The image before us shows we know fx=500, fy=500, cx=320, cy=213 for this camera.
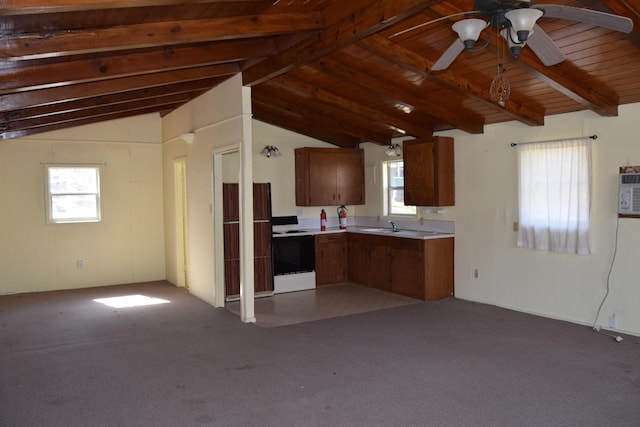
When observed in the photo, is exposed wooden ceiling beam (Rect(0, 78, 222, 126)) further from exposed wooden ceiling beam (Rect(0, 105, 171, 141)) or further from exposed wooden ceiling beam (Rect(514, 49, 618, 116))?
exposed wooden ceiling beam (Rect(514, 49, 618, 116))

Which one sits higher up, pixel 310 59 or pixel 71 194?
pixel 310 59

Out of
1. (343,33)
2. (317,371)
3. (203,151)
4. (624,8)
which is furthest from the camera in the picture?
(203,151)

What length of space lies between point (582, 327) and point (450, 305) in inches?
59.9

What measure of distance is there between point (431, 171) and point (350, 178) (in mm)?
1790

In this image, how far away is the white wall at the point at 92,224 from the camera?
23.6 feet

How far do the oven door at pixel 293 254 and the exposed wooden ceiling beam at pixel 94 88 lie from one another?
2.67 m

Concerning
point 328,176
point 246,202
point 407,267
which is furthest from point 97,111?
point 407,267

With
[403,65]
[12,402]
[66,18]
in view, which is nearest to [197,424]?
[12,402]

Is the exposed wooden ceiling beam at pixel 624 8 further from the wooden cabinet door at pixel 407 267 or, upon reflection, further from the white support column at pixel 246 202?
the wooden cabinet door at pixel 407 267

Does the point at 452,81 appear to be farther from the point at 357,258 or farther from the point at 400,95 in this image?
the point at 357,258

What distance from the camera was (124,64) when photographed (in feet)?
14.2

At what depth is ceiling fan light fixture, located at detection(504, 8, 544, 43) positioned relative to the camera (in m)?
2.48

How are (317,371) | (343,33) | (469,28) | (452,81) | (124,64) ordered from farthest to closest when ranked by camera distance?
(452,81), (124,64), (317,371), (343,33), (469,28)

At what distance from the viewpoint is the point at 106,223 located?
7762 millimetres
